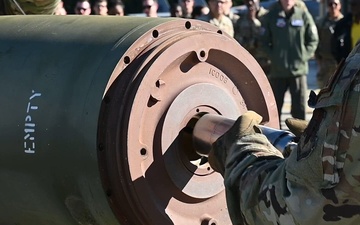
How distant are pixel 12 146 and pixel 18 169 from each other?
0.09 metres

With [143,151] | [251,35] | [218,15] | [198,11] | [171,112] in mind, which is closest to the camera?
[143,151]

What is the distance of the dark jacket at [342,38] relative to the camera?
10.2 metres

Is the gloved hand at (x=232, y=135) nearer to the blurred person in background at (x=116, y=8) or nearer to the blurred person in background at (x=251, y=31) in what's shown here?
the blurred person in background at (x=116, y=8)

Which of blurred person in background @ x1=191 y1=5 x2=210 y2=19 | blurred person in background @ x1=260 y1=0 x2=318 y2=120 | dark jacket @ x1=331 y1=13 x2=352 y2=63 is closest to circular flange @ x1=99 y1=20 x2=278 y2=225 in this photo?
dark jacket @ x1=331 y1=13 x2=352 y2=63

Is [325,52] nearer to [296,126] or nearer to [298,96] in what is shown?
[298,96]

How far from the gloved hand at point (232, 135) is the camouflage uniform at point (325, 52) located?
7683mm

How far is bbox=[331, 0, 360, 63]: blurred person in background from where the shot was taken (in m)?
9.93

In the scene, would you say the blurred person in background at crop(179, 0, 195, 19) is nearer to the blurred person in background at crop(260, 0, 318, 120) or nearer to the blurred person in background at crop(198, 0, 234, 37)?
the blurred person in background at crop(198, 0, 234, 37)

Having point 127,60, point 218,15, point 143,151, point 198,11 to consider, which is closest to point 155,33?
point 127,60

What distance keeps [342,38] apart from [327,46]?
106cm

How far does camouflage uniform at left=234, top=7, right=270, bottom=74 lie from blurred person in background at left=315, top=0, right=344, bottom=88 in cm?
67

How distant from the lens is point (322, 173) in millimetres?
2580

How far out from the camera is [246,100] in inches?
155

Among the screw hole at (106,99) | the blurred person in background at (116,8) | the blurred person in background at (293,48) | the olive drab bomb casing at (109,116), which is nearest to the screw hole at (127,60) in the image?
the olive drab bomb casing at (109,116)
